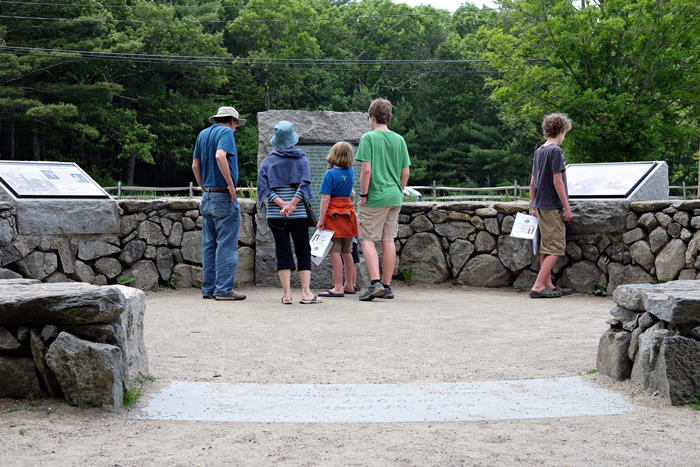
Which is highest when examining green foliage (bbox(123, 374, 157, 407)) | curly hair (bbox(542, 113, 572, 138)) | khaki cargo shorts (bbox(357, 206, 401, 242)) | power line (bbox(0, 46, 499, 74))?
power line (bbox(0, 46, 499, 74))

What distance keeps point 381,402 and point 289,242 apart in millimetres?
3636

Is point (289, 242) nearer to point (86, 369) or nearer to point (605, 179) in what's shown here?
point (605, 179)

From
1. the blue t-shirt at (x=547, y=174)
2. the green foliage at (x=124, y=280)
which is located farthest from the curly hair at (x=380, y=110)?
Result: the green foliage at (x=124, y=280)

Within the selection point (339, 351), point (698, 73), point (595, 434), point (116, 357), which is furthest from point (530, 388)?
point (698, 73)

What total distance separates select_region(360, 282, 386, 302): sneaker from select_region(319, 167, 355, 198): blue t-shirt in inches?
35.8

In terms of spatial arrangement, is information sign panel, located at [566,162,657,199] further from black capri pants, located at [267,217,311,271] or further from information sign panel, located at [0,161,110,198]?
information sign panel, located at [0,161,110,198]

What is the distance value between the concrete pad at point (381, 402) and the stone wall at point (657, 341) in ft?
0.65

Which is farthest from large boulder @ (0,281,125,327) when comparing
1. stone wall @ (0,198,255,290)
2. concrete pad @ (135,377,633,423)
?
stone wall @ (0,198,255,290)

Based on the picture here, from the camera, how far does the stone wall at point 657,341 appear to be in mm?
3771

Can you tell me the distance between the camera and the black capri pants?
7.34m

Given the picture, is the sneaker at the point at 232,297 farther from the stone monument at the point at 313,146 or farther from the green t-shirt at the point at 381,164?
the green t-shirt at the point at 381,164

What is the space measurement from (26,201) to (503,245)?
4871 millimetres

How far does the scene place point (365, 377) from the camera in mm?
4527

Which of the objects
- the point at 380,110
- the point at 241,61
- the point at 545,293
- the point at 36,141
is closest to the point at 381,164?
the point at 380,110
